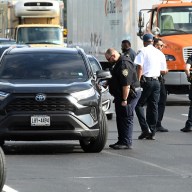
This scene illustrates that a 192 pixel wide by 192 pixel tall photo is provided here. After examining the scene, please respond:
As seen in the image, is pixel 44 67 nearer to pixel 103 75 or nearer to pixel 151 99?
pixel 103 75

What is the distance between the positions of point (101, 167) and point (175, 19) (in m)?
14.8

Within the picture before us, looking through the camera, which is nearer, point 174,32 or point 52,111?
point 52,111

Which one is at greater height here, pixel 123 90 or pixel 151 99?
pixel 123 90

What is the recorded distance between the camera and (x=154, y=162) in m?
13.5

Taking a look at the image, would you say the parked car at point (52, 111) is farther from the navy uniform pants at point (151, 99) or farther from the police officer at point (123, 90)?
the navy uniform pants at point (151, 99)

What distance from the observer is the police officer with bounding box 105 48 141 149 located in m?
15.0

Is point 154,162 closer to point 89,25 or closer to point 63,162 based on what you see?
point 63,162

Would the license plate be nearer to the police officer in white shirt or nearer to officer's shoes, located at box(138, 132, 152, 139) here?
the police officer in white shirt

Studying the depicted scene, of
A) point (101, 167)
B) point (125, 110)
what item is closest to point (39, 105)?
point (101, 167)

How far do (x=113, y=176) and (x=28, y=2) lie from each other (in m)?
28.4

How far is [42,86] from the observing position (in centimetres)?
1408

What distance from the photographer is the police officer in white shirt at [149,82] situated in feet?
55.5

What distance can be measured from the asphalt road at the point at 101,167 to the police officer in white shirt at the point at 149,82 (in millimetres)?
327

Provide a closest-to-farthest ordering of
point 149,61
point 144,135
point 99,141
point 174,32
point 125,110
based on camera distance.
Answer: point 99,141 → point 125,110 → point 144,135 → point 149,61 → point 174,32
